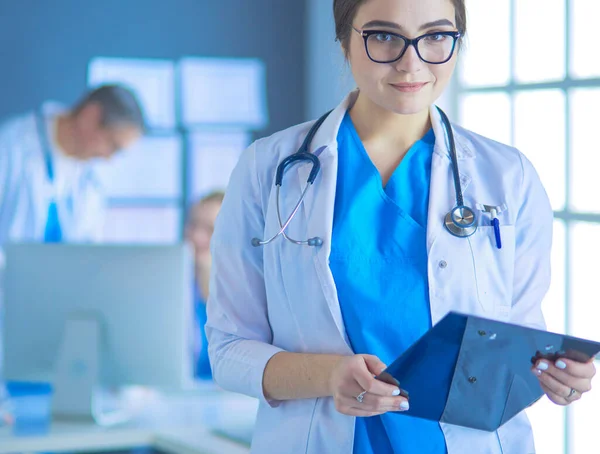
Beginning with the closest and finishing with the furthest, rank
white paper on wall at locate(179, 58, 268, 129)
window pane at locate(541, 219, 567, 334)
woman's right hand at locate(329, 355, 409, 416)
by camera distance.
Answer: woman's right hand at locate(329, 355, 409, 416) → window pane at locate(541, 219, 567, 334) → white paper on wall at locate(179, 58, 268, 129)

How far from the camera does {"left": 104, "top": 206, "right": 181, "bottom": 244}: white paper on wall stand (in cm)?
433

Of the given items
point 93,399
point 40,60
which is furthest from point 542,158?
point 40,60

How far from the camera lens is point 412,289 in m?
1.28

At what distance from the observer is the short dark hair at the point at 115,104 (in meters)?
4.13

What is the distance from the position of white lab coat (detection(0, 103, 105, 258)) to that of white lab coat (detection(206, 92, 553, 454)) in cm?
299

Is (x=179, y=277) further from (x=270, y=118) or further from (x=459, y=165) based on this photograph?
(x=270, y=118)

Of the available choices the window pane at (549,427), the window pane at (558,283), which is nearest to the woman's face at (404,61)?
the window pane at (558,283)

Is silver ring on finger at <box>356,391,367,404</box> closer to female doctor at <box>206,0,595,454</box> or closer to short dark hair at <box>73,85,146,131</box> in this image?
female doctor at <box>206,0,595,454</box>

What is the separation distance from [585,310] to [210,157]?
2419 millimetres

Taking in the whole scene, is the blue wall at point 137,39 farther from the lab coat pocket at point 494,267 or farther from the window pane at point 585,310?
the lab coat pocket at point 494,267

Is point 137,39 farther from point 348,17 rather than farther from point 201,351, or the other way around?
point 348,17

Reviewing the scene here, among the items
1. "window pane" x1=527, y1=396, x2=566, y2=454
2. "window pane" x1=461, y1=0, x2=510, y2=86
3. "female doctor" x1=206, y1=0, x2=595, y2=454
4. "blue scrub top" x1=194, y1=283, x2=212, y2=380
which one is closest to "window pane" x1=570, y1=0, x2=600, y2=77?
"window pane" x1=461, y1=0, x2=510, y2=86

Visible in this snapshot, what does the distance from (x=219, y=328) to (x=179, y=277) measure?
0.95 m

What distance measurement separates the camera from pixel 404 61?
1226 mm
